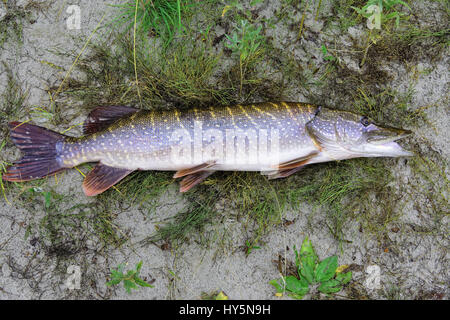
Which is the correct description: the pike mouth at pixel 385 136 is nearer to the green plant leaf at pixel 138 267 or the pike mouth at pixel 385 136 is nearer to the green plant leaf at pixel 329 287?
the green plant leaf at pixel 329 287

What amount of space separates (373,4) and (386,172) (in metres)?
1.27

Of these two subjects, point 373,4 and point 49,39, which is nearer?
point 373,4

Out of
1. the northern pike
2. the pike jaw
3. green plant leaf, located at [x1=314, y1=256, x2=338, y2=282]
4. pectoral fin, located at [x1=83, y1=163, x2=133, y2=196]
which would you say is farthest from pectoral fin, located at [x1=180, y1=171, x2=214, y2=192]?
green plant leaf, located at [x1=314, y1=256, x2=338, y2=282]

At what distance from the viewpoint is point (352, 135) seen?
8.29ft

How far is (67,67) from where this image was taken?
2.79m

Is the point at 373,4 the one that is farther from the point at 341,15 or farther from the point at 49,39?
the point at 49,39

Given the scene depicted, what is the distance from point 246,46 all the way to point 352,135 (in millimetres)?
1030

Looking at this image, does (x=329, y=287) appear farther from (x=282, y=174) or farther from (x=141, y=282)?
(x=141, y=282)

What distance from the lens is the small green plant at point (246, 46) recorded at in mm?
2502

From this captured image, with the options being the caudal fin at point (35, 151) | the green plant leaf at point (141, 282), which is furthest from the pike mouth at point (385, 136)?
the caudal fin at point (35, 151)

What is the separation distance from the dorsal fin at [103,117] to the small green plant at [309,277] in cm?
171

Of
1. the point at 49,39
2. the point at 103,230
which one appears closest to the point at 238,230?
the point at 103,230
